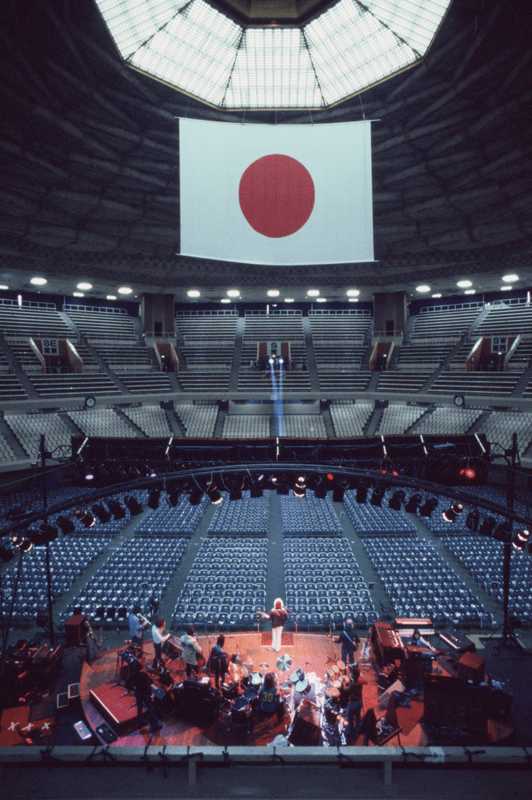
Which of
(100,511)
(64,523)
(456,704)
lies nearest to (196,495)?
(100,511)

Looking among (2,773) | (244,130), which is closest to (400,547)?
(2,773)

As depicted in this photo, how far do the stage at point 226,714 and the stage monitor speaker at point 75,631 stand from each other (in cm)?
86

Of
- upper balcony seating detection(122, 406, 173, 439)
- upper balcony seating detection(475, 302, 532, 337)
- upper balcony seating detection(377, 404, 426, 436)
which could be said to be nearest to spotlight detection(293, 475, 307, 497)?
upper balcony seating detection(377, 404, 426, 436)

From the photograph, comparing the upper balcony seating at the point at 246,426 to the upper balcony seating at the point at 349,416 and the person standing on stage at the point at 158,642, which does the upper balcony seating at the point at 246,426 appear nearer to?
the upper balcony seating at the point at 349,416

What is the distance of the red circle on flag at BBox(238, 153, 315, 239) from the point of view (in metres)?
9.14

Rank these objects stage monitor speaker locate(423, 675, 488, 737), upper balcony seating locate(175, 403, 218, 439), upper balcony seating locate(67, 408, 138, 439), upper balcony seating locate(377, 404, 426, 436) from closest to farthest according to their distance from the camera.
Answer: stage monitor speaker locate(423, 675, 488, 737), upper balcony seating locate(67, 408, 138, 439), upper balcony seating locate(377, 404, 426, 436), upper balcony seating locate(175, 403, 218, 439)

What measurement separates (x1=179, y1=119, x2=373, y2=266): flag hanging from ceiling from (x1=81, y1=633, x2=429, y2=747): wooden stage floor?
9339 mm

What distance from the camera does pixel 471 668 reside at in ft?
25.5

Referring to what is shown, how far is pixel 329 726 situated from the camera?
7023 mm

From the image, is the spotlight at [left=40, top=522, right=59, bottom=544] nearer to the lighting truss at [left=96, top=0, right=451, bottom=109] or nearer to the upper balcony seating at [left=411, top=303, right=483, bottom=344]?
the lighting truss at [left=96, top=0, right=451, bottom=109]

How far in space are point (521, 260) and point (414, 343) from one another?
36.1 feet

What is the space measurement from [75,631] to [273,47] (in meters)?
21.1

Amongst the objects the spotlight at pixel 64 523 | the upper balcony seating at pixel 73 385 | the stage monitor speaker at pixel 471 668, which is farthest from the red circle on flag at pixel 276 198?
the upper balcony seating at pixel 73 385

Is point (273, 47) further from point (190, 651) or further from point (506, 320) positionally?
point (506, 320)
